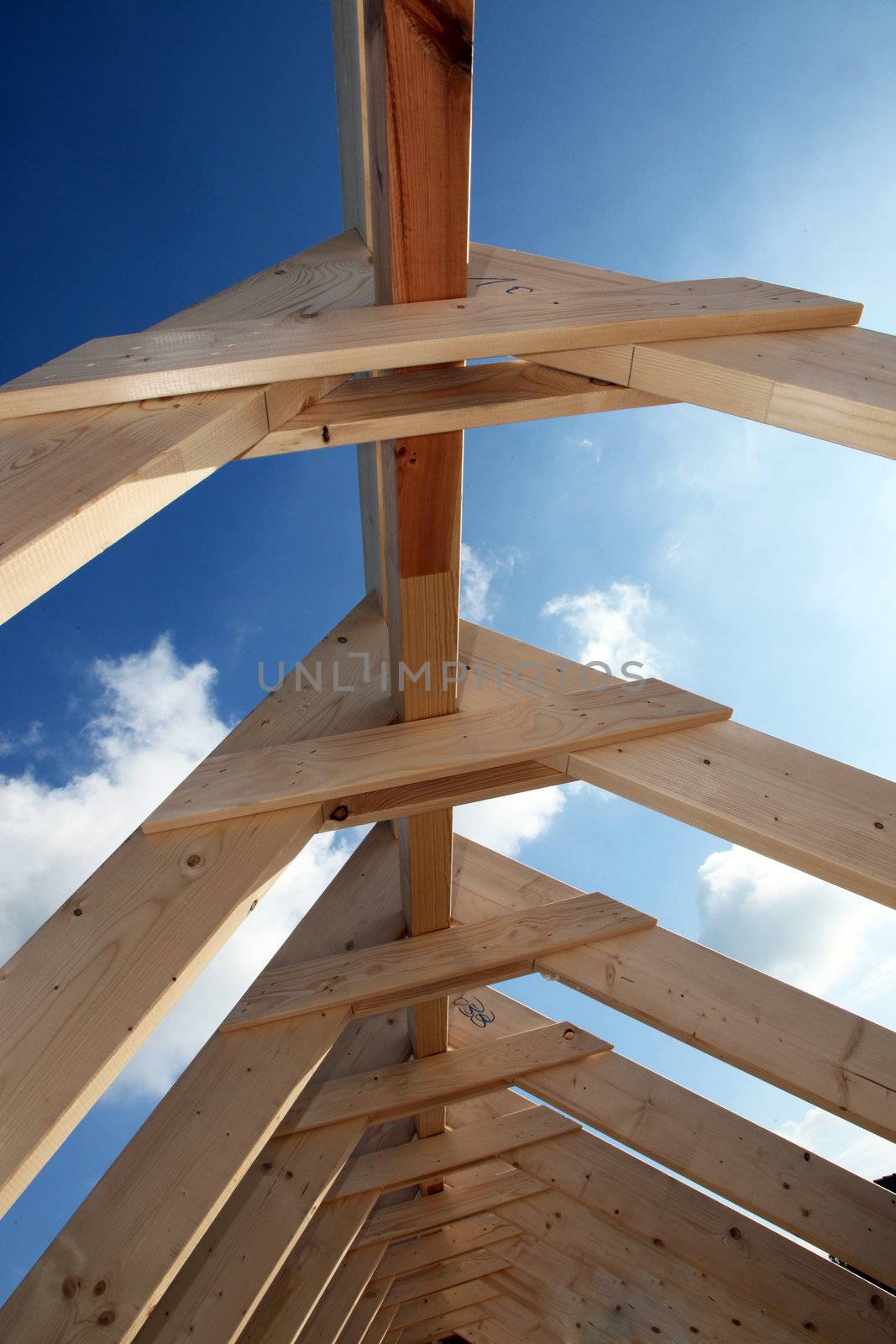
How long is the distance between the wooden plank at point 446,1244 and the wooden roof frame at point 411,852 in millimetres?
635

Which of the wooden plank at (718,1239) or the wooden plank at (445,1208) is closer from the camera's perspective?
the wooden plank at (718,1239)

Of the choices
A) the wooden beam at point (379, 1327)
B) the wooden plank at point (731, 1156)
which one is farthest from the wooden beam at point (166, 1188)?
the wooden beam at point (379, 1327)

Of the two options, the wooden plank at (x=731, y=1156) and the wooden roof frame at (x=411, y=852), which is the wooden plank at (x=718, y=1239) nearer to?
the wooden roof frame at (x=411, y=852)

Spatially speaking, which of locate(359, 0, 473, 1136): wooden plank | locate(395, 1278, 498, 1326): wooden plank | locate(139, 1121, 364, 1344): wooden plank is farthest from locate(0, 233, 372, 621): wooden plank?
locate(395, 1278, 498, 1326): wooden plank

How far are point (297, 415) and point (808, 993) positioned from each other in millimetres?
2466

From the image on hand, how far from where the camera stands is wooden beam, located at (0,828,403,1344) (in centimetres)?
193

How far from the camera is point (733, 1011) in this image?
287cm

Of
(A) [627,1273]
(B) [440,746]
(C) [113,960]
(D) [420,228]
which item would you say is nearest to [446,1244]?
(A) [627,1273]

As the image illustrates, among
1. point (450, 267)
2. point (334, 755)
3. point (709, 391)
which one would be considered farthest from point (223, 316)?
point (334, 755)

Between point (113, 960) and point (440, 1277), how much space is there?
454cm

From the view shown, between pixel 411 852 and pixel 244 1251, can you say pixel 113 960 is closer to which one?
pixel 411 852

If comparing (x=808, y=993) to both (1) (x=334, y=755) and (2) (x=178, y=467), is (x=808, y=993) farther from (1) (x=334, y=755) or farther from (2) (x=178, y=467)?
(2) (x=178, y=467)

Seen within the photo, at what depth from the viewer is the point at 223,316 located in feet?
4.71

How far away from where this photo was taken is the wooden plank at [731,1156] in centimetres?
319
